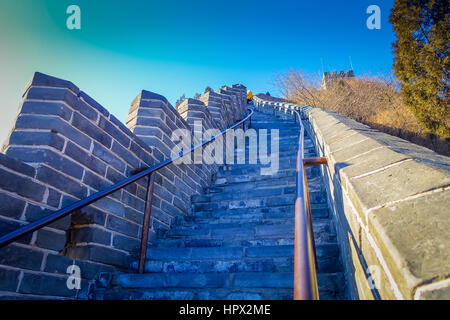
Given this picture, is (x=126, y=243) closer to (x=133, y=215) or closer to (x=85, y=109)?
(x=133, y=215)

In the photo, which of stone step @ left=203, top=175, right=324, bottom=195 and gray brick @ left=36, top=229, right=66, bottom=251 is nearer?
gray brick @ left=36, top=229, right=66, bottom=251

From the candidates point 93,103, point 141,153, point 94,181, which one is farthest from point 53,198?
point 141,153

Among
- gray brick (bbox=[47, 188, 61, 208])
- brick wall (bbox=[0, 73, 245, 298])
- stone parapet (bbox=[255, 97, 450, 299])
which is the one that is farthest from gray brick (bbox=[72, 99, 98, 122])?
stone parapet (bbox=[255, 97, 450, 299])

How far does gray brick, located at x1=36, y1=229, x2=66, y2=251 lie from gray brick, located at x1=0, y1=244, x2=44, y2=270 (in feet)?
0.21

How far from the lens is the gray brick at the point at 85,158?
5.94 feet

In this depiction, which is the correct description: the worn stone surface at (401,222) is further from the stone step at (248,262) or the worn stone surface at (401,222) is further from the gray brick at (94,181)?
the gray brick at (94,181)

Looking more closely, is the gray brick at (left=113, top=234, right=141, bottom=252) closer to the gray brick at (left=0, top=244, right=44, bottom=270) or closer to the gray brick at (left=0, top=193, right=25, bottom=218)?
the gray brick at (left=0, top=244, right=44, bottom=270)

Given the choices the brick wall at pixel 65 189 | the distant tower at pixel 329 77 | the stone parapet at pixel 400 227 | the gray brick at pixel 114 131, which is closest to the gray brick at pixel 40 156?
the brick wall at pixel 65 189

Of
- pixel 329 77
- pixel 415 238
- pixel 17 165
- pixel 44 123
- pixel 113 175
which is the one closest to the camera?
pixel 415 238

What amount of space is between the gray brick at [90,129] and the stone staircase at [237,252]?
1159mm

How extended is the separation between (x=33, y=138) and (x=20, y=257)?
80cm

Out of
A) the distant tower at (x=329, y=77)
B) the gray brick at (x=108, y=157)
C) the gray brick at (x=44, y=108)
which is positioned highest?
the distant tower at (x=329, y=77)

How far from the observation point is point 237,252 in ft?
6.77

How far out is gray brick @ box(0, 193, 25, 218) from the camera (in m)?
1.34
